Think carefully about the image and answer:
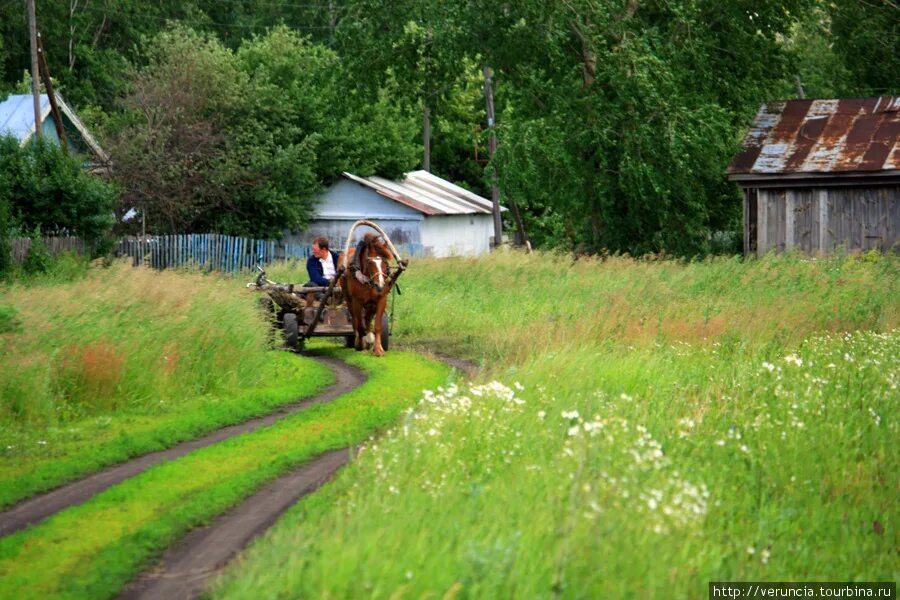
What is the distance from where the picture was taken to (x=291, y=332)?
69.6 feet

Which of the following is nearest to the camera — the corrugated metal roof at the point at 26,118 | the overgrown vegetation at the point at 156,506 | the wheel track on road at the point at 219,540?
the wheel track on road at the point at 219,540

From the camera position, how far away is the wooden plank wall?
3191cm

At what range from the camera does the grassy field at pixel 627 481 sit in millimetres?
7074

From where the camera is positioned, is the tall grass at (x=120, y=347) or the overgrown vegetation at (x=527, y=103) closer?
the tall grass at (x=120, y=347)

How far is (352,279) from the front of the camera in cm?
2044

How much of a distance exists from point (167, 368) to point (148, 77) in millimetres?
32974

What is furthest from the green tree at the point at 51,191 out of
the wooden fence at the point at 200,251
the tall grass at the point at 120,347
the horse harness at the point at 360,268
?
the horse harness at the point at 360,268

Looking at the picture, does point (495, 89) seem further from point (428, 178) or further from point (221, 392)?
point (221, 392)

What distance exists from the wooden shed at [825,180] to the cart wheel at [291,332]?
15896 millimetres

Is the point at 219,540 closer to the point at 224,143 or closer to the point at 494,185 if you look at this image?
the point at 494,185

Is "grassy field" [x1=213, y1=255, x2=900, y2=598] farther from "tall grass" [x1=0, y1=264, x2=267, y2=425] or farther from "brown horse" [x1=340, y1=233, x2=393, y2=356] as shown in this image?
"tall grass" [x1=0, y1=264, x2=267, y2=425]

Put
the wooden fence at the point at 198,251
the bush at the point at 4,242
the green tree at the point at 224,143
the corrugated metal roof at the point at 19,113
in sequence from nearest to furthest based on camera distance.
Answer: the bush at the point at 4,242
the wooden fence at the point at 198,251
the green tree at the point at 224,143
the corrugated metal roof at the point at 19,113

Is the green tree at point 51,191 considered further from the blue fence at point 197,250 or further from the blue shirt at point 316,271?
the blue shirt at point 316,271

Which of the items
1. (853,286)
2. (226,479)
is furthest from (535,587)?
(853,286)
